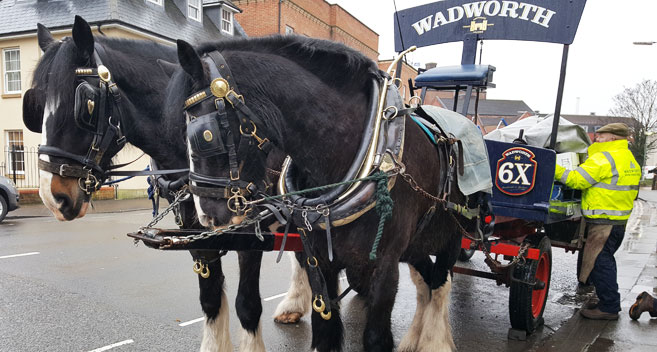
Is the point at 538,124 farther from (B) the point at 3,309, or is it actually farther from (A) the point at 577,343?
(B) the point at 3,309

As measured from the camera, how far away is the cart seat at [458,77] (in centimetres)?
460

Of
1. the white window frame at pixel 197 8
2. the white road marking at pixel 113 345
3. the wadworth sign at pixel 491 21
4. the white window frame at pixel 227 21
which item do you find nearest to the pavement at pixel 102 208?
the white window frame at pixel 197 8

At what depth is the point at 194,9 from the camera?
2002 centimetres

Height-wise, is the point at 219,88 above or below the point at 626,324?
above

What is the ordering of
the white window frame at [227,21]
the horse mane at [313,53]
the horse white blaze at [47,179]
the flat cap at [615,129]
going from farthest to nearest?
the white window frame at [227,21] < the flat cap at [615,129] < the horse white blaze at [47,179] < the horse mane at [313,53]

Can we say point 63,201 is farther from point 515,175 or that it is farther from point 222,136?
point 515,175

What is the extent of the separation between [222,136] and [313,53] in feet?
2.34

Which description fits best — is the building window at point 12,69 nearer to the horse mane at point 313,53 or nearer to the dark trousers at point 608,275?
the horse mane at point 313,53

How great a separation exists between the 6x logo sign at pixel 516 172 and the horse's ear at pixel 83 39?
3.18 metres

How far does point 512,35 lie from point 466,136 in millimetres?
1863

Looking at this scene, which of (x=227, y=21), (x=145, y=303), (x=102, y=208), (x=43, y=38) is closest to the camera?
(x=43, y=38)

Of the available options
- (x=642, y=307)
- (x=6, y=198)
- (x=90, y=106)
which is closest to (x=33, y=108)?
(x=90, y=106)

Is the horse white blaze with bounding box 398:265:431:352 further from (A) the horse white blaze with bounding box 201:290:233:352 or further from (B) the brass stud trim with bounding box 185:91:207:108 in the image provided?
(B) the brass stud trim with bounding box 185:91:207:108

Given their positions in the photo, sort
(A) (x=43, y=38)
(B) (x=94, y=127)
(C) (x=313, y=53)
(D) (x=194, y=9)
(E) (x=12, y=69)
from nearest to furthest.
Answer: (C) (x=313, y=53) → (B) (x=94, y=127) → (A) (x=43, y=38) → (E) (x=12, y=69) → (D) (x=194, y=9)
